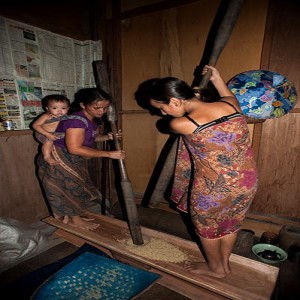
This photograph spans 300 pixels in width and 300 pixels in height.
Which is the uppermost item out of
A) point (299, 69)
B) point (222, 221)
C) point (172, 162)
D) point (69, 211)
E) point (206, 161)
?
point (299, 69)

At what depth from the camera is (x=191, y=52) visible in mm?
3211

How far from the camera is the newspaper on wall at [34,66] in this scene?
2.92m

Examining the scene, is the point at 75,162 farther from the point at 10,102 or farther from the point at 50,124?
the point at 10,102

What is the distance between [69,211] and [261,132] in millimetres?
2667

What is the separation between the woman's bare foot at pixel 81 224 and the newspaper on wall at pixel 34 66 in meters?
1.42

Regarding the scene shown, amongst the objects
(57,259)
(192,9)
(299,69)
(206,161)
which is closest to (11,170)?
(57,259)

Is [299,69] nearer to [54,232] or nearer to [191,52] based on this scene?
[191,52]

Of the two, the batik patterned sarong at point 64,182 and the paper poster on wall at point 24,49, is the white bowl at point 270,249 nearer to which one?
the batik patterned sarong at point 64,182

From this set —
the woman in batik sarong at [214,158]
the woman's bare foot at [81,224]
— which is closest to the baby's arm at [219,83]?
the woman in batik sarong at [214,158]

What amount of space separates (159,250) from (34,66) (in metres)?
2.87

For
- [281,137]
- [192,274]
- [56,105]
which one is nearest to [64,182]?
[56,105]

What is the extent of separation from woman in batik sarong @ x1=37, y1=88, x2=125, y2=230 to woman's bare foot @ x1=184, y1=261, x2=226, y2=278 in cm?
126

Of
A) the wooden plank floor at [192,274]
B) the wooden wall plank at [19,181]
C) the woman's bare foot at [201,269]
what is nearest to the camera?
the wooden plank floor at [192,274]

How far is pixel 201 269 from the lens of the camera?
2.13m
